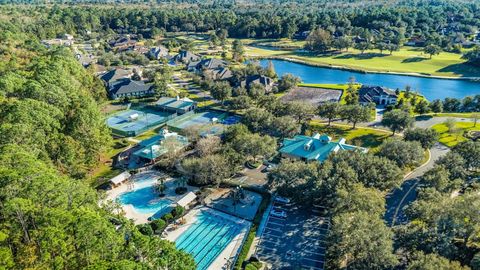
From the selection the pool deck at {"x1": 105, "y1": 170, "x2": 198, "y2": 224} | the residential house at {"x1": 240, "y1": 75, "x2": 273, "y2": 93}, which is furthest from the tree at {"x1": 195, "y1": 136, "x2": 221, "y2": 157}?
the residential house at {"x1": 240, "y1": 75, "x2": 273, "y2": 93}

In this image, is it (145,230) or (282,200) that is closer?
(145,230)

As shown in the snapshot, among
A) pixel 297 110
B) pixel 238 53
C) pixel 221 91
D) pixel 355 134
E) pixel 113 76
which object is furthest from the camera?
pixel 238 53

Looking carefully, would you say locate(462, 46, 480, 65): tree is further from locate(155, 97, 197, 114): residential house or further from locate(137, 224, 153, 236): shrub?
locate(137, 224, 153, 236): shrub

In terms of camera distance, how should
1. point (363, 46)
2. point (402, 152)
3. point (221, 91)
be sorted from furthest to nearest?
point (363, 46), point (221, 91), point (402, 152)

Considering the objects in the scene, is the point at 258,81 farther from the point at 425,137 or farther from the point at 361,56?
the point at 361,56

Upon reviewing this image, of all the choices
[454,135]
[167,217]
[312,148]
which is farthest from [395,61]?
[167,217]

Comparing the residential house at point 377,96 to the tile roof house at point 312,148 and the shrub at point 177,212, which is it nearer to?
the tile roof house at point 312,148

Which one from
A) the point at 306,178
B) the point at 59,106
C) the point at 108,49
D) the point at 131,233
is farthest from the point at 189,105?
the point at 108,49

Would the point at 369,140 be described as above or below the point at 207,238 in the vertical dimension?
above
